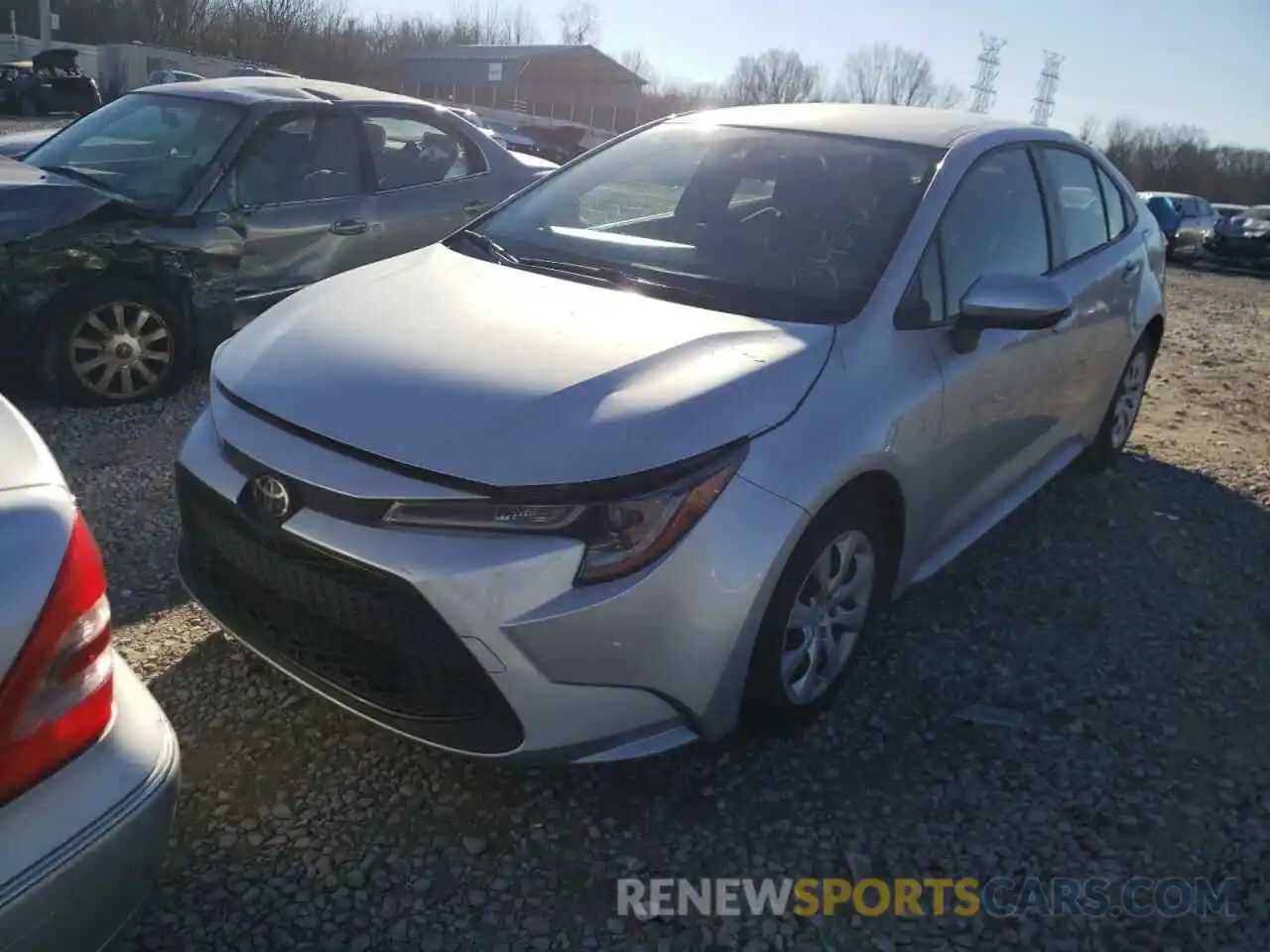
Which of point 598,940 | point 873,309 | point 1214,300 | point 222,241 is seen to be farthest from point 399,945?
point 1214,300

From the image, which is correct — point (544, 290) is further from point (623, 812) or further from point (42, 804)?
point (42, 804)

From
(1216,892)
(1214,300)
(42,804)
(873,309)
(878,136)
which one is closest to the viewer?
(42,804)

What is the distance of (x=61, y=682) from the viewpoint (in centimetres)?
153

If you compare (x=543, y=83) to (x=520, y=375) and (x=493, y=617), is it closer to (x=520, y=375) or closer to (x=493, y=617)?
(x=520, y=375)

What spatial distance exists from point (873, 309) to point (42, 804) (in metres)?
2.31

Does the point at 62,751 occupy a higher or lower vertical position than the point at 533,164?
lower

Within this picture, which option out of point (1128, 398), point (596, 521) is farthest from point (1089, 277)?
point (596, 521)

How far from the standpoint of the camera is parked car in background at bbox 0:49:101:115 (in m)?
30.5

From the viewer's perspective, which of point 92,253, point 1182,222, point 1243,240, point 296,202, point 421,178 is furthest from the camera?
point 1182,222

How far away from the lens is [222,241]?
205 inches

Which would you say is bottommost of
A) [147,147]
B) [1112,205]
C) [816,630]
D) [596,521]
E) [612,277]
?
A: [816,630]

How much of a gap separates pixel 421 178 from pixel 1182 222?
908 inches

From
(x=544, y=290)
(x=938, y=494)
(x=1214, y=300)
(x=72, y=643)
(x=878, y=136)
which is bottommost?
(x=1214, y=300)

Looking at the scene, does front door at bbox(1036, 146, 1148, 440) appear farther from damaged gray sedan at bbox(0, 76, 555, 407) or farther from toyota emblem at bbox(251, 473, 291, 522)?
damaged gray sedan at bbox(0, 76, 555, 407)
